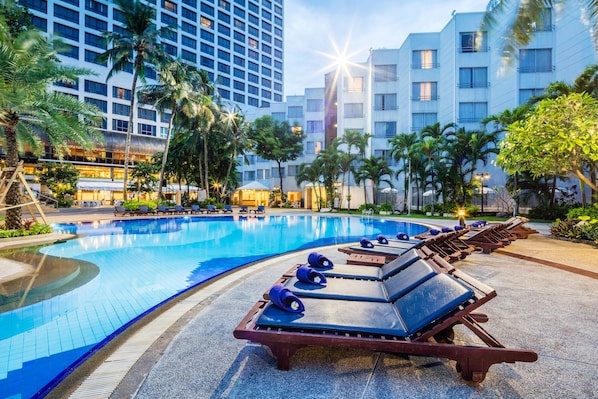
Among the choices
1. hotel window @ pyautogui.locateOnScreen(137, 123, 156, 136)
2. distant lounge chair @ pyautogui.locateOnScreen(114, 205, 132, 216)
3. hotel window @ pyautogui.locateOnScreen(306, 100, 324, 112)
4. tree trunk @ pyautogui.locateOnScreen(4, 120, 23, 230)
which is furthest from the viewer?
hotel window @ pyautogui.locateOnScreen(137, 123, 156, 136)

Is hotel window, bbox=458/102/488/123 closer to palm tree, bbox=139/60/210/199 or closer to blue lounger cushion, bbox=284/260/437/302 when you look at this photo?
palm tree, bbox=139/60/210/199

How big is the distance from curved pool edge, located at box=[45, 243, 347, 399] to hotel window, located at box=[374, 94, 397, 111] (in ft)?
107

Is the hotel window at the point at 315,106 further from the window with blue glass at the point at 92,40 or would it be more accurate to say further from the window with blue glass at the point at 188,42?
the window with blue glass at the point at 188,42

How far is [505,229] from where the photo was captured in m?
10.2

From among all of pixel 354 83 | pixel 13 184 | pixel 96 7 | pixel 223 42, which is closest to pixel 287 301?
pixel 13 184

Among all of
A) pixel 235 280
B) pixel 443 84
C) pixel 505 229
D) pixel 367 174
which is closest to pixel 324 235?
pixel 505 229

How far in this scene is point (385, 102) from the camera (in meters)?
34.5

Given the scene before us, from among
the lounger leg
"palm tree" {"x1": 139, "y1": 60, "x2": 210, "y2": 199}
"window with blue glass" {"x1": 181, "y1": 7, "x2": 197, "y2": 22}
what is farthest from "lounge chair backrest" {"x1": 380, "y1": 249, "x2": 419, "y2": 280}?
"window with blue glass" {"x1": 181, "y1": 7, "x2": 197, "y2": 22}

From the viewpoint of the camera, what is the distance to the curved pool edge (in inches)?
104

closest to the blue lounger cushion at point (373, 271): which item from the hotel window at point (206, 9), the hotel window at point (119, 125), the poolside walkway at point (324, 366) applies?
the poolside walkway at point (324, 366)

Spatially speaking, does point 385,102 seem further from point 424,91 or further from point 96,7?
point 96,7

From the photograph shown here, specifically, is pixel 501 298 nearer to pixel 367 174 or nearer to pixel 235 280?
pixel 235 280

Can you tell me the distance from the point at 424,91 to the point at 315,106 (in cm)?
1420

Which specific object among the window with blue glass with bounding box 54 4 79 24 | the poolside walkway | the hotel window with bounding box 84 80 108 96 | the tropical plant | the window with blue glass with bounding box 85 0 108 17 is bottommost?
the poolside walkway
